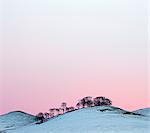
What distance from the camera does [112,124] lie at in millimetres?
7605

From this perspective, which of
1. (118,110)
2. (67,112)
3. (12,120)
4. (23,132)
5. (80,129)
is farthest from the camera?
(12,120)

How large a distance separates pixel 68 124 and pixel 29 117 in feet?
11.9

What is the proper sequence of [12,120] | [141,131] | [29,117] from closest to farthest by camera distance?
[141,131] < [29,117] < [12,120]

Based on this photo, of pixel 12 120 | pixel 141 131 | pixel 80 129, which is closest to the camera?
pixel 141 131

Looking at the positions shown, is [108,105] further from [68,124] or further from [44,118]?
[68,124]

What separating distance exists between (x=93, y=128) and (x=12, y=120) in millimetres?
7727

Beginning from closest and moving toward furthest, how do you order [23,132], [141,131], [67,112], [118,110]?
[141,131]
[23,132]
[118,110]
[67,112]

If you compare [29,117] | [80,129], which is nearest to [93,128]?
[80,129]

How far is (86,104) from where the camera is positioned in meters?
Answer: 12.7

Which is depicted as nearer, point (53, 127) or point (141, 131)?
point (141, 131)

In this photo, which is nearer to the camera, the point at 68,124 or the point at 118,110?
the point at 68,124

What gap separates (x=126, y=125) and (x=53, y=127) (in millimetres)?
1677

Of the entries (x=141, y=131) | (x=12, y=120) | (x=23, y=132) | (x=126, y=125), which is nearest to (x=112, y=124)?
(x=126, y=125)

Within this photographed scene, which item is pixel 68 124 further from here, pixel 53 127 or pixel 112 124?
pixel 112 124
